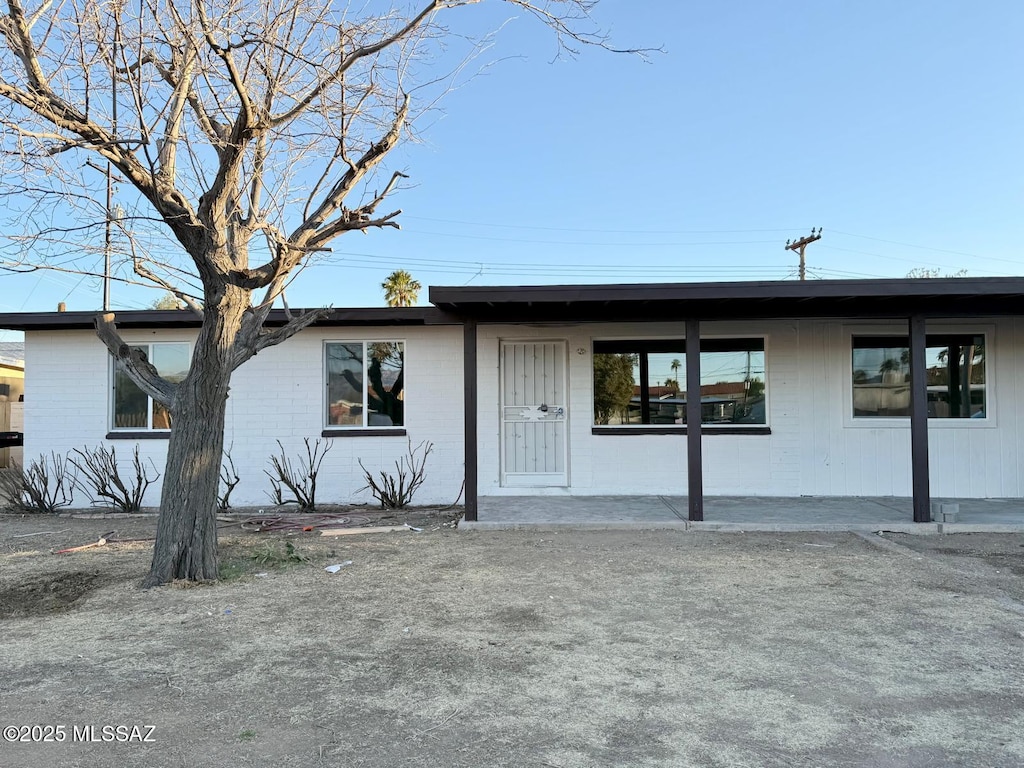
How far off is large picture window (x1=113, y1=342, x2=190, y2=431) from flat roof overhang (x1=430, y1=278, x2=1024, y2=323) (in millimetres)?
4731

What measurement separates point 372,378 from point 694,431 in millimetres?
4903

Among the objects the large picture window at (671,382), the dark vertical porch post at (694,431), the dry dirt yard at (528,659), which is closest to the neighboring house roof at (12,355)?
the dry dirt yard at (528,659)

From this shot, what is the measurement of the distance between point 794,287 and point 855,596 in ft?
11.4

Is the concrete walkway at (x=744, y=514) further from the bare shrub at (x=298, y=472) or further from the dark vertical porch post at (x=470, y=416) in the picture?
the bare shrub at (x=298, y=472)

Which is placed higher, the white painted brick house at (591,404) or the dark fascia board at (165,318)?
the dark fascia board at (165,318)

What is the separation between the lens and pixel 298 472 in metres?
10.4

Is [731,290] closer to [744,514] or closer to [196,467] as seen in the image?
[744,514]

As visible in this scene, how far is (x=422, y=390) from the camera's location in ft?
34.2

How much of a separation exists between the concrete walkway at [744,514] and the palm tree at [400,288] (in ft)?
83.0

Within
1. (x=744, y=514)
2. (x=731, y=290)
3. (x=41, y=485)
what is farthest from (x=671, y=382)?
(x=41, y=485)

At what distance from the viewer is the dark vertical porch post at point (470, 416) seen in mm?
8250

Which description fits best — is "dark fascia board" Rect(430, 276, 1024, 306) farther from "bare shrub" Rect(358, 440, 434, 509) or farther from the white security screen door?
"bare shrub" Rect(358, 440, 434, 509)

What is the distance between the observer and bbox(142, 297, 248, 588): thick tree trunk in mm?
5832

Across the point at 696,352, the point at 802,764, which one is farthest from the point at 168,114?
the point at 802,764
